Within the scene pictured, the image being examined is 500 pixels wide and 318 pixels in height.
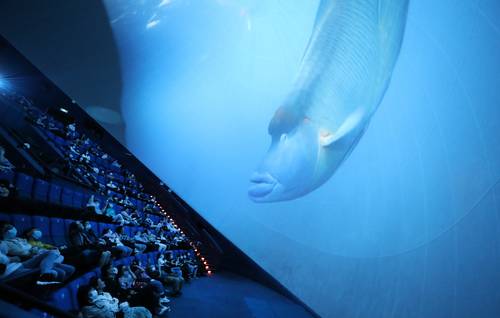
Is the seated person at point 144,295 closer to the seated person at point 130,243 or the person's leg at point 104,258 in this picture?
the person's leg at point 104,258

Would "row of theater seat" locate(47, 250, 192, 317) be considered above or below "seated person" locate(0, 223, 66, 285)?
below

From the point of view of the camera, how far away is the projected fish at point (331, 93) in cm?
278

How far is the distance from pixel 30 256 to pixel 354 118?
10.1 feet

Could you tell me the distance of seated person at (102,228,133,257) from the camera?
3.98m

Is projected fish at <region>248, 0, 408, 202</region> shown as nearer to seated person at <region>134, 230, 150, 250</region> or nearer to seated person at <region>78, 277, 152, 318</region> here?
seated person at <region>78, 277, 152, 318</region>

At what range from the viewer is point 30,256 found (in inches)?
103

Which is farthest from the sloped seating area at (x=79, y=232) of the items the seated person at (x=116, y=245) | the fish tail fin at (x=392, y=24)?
the fish tail fin at (x=392, y=24)

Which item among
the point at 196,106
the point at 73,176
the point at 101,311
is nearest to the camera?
the point at 101,311

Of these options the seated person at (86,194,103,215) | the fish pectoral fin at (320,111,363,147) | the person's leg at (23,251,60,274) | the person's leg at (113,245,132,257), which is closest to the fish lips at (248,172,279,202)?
the fish pectoral fin at (320,111,363,147)

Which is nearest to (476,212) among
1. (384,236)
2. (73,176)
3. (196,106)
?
(384,236)

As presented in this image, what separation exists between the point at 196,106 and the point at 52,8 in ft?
5.66

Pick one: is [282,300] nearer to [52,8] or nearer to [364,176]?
[364,176]

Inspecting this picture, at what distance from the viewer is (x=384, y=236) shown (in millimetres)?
3705

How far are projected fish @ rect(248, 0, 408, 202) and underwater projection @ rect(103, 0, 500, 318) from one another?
1 centimetres
